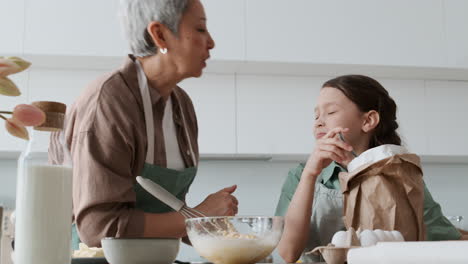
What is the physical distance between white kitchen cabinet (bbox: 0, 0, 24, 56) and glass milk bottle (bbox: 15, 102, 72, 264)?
1.98 m

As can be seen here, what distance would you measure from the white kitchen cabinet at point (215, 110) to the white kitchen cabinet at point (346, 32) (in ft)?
0.74

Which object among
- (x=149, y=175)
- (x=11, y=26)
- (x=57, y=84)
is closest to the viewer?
(x=149, y=175)

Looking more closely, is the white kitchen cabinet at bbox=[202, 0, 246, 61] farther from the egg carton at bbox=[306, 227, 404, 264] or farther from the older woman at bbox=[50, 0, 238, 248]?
the egg carton at bbox=[306, 227, 404, 264]

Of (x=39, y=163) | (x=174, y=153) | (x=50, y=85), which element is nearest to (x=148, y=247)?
(x=39, y=163)

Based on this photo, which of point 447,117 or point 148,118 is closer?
point 148,118

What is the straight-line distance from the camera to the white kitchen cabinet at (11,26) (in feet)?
8.44

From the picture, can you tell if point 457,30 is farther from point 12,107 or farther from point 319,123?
point 12,107

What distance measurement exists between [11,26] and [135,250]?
203 cm

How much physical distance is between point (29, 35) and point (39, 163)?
200cm

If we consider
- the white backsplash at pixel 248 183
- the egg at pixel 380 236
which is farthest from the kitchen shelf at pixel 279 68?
the egg at pixel 380 236

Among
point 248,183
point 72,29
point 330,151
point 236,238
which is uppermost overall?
point 72,29

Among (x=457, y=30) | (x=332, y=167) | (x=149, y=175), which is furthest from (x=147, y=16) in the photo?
(x=457, y=30)

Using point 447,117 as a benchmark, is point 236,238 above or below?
below

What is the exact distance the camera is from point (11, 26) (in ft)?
8.50
